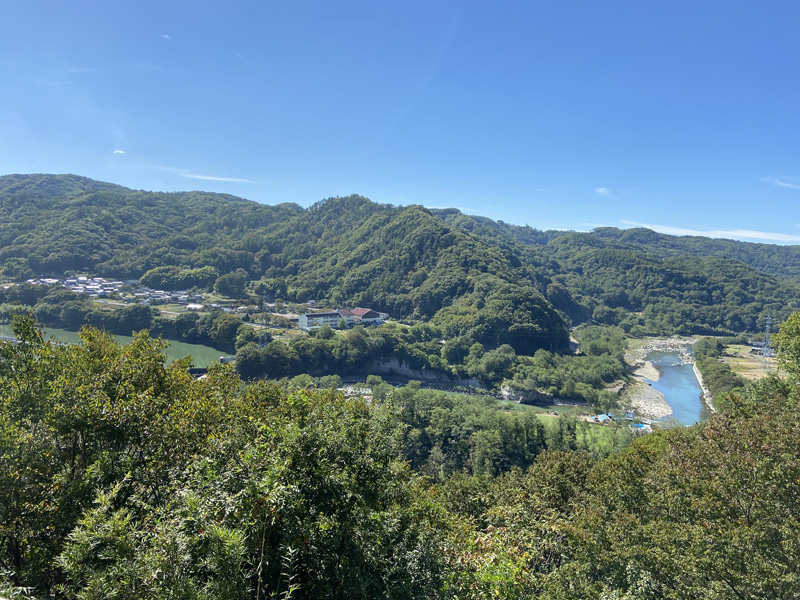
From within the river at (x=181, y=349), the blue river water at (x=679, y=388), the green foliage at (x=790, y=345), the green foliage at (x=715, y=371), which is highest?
the green foliage at (x=790, y=345)

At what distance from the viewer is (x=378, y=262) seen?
91.7 meters

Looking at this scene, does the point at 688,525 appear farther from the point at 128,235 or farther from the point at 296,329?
the point at 128,235

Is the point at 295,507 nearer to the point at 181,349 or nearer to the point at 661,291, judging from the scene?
the point at 181,349

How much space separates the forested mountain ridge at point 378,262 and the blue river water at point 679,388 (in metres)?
15.1

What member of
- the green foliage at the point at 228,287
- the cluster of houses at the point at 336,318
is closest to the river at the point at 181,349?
the cluster of houses at the point at 336,318

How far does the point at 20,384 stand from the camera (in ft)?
20.8

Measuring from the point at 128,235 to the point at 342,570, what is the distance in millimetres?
108329

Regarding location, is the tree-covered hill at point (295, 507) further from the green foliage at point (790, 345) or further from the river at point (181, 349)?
the river at point (181, 349)

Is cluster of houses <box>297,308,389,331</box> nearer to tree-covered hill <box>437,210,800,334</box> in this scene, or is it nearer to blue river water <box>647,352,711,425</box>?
blue river water <box>647,352,711,425</box>

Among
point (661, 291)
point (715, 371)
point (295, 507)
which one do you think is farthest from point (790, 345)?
point (661, 291)

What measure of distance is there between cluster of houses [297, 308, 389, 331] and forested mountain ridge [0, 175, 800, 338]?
9619 mm

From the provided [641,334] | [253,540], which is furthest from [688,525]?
[641,334]

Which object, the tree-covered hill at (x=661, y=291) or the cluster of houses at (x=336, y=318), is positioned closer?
the cluster of houses at (x=336, y=318)

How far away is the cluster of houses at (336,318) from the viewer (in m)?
62.4
